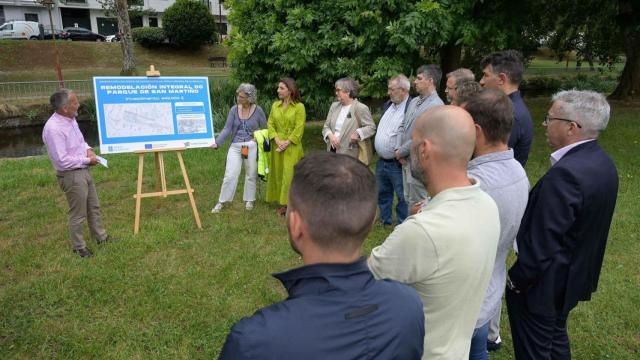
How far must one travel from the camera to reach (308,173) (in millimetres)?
1363

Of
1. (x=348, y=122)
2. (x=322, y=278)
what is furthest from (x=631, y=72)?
(x=322, y=278)

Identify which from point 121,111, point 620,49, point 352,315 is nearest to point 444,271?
point 352,315

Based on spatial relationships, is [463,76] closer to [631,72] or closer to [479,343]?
[479,343]

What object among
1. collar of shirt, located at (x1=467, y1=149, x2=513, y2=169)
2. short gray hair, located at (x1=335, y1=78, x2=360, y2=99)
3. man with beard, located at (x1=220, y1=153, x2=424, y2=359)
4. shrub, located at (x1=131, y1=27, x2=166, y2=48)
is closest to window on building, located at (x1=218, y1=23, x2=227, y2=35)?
shrub, located at (x1=131, y1=27, x2=166, y2=48)

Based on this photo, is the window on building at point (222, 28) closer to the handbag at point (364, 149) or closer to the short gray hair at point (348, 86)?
the short gray hair at point (348, 86)

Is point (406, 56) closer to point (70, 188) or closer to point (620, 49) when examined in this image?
point (70, 188)

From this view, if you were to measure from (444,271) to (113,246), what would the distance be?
437 centimetres

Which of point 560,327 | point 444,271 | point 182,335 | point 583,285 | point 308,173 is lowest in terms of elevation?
point 182,335

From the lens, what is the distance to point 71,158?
15.1 ft

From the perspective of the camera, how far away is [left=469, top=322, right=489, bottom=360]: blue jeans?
2480 mm

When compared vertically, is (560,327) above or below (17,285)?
above

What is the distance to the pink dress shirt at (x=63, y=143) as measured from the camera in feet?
14.9

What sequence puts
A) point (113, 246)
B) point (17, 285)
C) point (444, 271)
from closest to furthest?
point (444, 271) < point (17, 285) < point (113, 246)

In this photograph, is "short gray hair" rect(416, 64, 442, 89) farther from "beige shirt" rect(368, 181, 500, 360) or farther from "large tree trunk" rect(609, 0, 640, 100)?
"large tree trunk" rect(609, 0, 640, 100)
